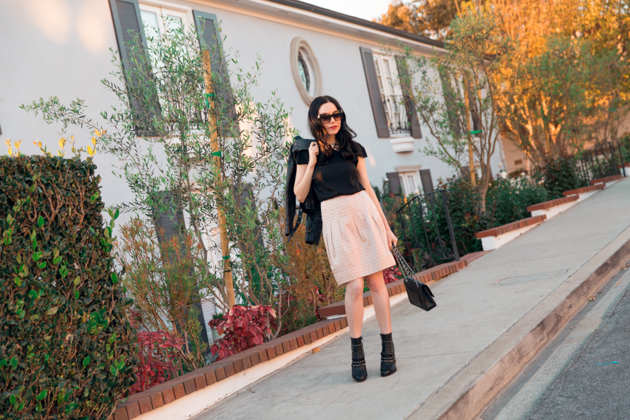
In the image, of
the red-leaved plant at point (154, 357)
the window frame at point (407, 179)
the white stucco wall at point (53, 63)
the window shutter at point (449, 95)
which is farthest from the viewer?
the window frame at point (407, 179)

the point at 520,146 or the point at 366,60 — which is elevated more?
the point at 366,60

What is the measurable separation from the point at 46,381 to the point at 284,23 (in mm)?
10126

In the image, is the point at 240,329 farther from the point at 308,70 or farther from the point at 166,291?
the point at 308,70

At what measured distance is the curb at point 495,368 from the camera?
295cm

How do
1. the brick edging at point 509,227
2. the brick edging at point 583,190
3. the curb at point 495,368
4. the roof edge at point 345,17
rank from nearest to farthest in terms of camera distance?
1. the curb at point 495,368
2. the brick edging at point 509,227
3. the roof edge at point 345,17
4. the brick edging at point 583,190

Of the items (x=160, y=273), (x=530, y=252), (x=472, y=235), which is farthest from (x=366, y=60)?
(x=160, y=273)

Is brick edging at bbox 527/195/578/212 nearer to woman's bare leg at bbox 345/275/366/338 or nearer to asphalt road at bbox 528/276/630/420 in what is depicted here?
asphalt road at bbox 528/276/630/420

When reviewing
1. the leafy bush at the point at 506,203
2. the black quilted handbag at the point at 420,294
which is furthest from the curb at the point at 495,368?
the leafy bush at the point at 506,203

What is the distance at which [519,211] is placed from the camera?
36.2 feet

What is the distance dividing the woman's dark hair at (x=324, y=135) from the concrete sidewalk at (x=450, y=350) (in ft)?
4.81

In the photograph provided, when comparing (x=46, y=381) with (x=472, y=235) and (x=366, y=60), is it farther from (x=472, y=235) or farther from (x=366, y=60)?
(x=366, y=60)

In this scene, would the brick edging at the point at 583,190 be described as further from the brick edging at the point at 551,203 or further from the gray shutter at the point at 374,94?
the gray shutter at the point at 374,94

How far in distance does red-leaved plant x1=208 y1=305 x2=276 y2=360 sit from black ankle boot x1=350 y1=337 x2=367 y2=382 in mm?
1292

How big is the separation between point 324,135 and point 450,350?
1.69m
